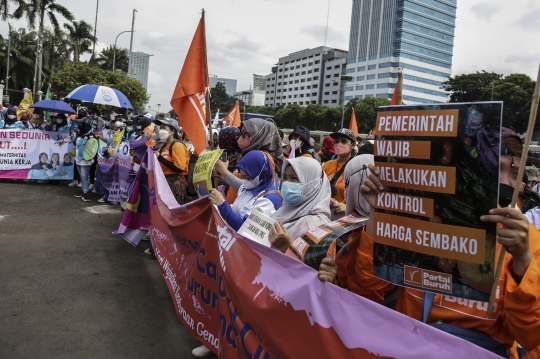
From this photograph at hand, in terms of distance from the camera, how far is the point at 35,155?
11.0 metres

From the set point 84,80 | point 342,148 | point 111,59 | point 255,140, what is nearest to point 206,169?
point 255,140

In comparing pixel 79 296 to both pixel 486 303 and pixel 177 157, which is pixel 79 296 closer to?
pixel 177 157

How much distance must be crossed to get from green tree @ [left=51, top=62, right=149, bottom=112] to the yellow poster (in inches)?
1146

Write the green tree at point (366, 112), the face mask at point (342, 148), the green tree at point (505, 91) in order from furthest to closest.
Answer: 1. the green tree at point (366, 112)
2. the green tree at point (505, 91)
3. the face mask at point (342, 148)

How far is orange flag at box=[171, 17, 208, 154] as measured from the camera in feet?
15.4

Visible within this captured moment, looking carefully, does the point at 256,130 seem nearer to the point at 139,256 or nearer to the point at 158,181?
the point at 158,181

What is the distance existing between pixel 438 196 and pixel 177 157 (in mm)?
4636

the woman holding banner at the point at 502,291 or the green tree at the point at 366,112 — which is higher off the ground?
the green tree at the point at 366,112

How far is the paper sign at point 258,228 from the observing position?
2.60 m

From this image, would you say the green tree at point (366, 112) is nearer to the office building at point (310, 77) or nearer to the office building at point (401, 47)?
the office building at point (401, 47)

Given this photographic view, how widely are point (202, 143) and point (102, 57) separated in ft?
188

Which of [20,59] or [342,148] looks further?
[20,59]

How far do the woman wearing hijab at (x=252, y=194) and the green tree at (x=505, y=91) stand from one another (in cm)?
4403

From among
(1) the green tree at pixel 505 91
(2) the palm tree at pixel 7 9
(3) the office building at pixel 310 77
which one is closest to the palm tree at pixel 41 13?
(2) the palm tree at pixel 7 9
